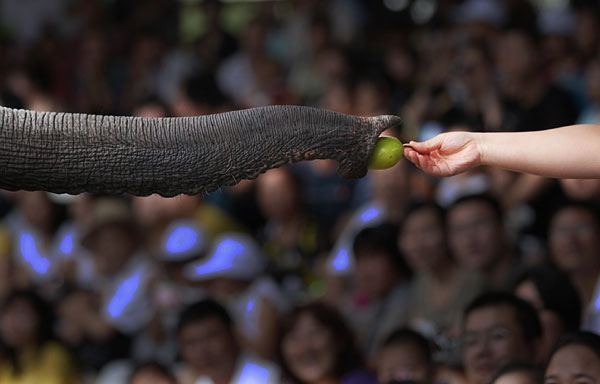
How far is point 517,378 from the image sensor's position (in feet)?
8.29

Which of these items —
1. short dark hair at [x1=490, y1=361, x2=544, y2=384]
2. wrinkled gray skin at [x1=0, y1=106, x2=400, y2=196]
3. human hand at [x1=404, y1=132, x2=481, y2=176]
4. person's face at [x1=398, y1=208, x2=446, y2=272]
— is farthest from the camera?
person's face at [x1=398, y1=208, x2=446, y2=272]

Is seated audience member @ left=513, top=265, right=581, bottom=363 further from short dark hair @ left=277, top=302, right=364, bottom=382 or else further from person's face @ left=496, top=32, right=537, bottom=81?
person's face @ left=496, top=32, right=537, bottom=81

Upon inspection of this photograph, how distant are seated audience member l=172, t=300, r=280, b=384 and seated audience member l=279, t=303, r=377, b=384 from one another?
14 centimetres

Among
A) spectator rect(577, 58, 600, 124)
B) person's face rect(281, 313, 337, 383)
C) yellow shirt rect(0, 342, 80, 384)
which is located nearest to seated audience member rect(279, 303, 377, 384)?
person's face rect(281, 313, 337, 383)

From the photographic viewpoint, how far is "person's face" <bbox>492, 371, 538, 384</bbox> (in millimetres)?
2516

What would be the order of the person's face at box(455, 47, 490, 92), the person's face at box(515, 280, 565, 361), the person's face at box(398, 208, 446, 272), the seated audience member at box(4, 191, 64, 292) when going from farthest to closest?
the seated audience member at box(4, 191, 64, 292)
the person's face at box(455, 47, 490, 92)
the person's face at box(398, 208, 446, 272)
the person's face at box(515, 280, 565, 361)

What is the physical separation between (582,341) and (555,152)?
77 cm

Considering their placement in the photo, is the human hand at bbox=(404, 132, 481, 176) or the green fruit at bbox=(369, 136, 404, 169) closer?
the green fruit at bbox=(369, 136, 404, 169)

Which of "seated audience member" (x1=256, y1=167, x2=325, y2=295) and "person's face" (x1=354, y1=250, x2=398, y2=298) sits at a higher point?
"seated audience member" (x1=256, y1=167, x2=325, y2=295)

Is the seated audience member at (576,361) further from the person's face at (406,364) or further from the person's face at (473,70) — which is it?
the person's face at (473,70)

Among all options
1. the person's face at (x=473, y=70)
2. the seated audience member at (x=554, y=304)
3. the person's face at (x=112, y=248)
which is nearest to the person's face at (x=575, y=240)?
the seated audience member at (x=554, y=304)

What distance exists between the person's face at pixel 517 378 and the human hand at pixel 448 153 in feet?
2.79

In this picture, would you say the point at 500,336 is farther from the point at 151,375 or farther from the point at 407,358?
the point at 151,375

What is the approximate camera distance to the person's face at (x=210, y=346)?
3447 millimetres
